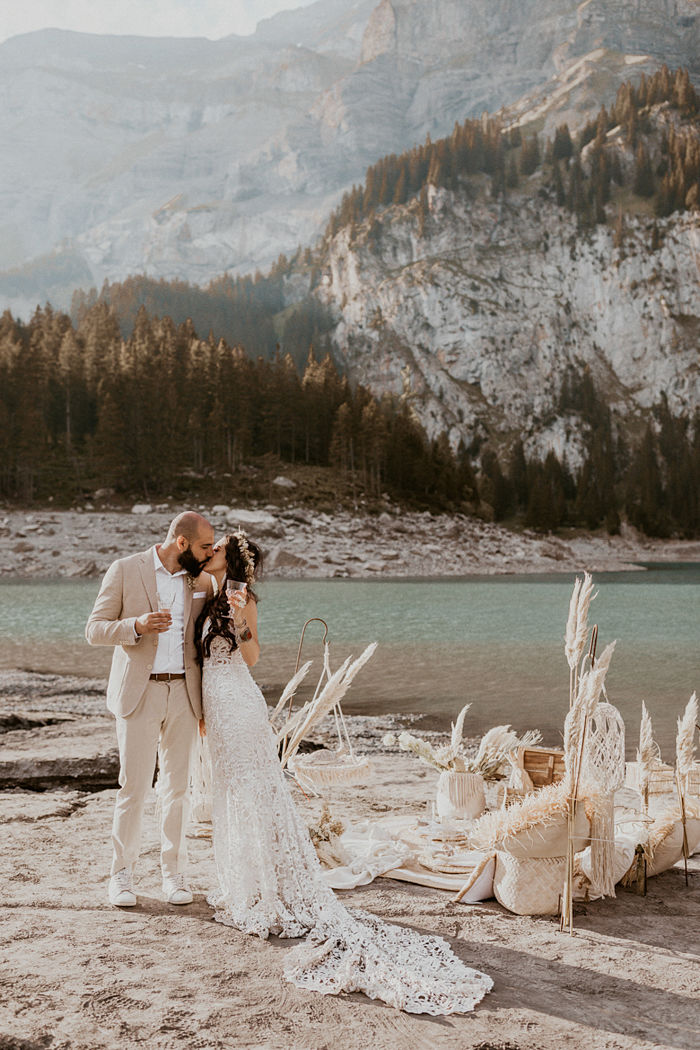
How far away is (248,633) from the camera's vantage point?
5.38 metres

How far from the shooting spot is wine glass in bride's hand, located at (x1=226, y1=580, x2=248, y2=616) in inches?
207

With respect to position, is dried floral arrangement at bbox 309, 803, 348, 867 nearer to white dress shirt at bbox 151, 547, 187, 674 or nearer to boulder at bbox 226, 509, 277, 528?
white dress shirt at bbox 151, 547, 187, 674

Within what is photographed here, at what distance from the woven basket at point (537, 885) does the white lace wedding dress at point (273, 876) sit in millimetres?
878

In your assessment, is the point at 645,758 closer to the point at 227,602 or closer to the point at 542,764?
the point at 542,764

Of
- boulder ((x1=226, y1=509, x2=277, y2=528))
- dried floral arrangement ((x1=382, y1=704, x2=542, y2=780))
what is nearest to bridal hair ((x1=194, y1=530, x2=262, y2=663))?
dried floral arrangement ((x1=382, y1=704, x2=542, y2=780))

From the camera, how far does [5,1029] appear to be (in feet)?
11.8

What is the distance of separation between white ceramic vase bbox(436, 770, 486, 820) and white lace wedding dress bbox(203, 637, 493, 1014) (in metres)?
2.11

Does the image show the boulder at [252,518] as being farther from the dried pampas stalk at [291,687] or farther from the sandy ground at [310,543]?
the dried pampas stalk at [291,687]

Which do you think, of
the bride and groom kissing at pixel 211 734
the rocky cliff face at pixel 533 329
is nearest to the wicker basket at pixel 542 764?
the bride and groom kissing at pixel 211 734

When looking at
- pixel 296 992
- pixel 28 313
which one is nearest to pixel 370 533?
pixel 296 992

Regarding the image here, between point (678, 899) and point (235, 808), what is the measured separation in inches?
127

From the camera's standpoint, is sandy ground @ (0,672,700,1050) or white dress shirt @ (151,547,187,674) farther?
white dress shirt @ (151,547,187,674)

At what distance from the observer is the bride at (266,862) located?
13.7 ft

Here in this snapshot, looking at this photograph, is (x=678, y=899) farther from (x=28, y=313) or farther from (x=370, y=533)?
(x=28, y=313)
